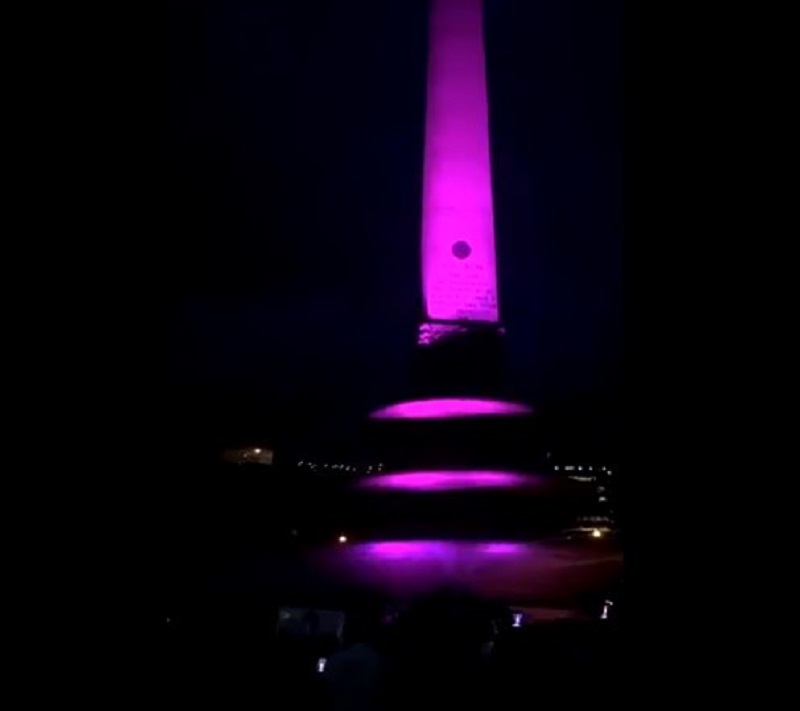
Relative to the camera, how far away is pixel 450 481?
52.2ft

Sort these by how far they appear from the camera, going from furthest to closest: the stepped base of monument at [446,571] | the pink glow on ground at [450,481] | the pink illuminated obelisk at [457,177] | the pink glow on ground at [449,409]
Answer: the pink illuminated obelisk at [457,177], the pink glow on ground at [449,409], the pink glow on ground at [450,481], the stepped base of monument at [446,571]

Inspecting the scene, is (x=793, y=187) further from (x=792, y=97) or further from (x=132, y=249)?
(x=132, y=249)

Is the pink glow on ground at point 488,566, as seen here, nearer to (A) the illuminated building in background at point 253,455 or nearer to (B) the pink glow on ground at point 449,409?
(B) the pink glow on ground at point 449,409

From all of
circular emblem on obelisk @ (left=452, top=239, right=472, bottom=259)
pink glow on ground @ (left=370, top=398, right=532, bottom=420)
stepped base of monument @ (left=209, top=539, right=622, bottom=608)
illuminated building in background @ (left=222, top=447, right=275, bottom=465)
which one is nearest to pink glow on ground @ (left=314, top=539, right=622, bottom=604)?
stepped base of monument @ (left=209, top=539, right=622, bottom=608)

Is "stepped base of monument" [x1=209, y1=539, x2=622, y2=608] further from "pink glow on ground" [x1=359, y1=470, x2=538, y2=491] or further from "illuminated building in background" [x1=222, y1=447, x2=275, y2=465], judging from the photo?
"illuminated building in background" [x1=222, y1=447, x2=275, y2=465]

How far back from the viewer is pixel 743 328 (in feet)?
7.57

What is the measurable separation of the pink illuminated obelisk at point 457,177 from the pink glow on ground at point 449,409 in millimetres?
1950

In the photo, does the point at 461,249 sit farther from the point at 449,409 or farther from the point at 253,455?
the point at 253,455

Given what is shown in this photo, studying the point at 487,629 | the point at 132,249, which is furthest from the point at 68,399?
the point at 487,629

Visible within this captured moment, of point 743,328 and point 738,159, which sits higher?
point 738,159

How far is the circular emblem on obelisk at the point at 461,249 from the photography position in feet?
63.4

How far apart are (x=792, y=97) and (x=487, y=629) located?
9.01 feet

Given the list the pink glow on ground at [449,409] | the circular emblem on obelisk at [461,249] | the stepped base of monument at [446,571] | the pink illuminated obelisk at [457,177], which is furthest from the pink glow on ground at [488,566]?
the circular emblem on obelisk at [461,249]

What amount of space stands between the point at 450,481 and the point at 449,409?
6.80ft
